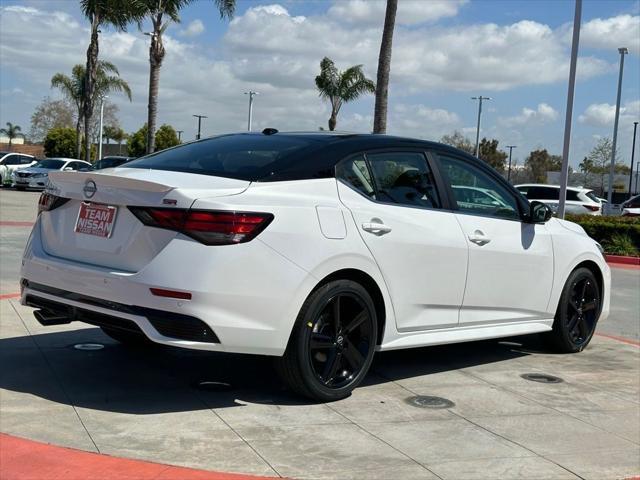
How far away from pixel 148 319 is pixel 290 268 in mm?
848

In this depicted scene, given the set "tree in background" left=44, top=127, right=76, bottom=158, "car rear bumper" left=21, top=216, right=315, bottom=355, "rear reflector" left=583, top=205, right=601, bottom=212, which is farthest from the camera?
"tree in background" left=44, top=127, right=76, bottom=158

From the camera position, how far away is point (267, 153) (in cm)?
509

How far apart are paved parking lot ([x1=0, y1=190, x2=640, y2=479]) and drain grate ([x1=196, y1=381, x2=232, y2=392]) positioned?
0.01 meters

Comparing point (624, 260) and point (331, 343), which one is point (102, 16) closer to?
point (624, 260)

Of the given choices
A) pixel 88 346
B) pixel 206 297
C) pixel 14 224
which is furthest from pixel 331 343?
pixel 14 224

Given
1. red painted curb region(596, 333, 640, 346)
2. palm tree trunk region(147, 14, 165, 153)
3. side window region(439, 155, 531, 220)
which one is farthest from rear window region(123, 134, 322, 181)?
palm tree trunk region(147, 14, 165, 153)

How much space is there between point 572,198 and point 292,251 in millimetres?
22906

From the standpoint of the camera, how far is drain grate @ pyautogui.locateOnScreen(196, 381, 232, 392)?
5.12 metres

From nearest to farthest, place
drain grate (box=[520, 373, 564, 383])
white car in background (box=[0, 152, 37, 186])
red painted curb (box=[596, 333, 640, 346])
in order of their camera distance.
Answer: drain grate (box=[520, 373, 564, 383])
red painted curb (box=[596, 333, 640, 346])
white car in background (box=[0, 152, 37, 186])

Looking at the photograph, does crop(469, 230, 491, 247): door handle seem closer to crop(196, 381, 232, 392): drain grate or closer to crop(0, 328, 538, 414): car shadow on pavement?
crop(0, 328, 538, 414): car shadow on pavement

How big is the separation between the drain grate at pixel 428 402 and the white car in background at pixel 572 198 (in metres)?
20.4

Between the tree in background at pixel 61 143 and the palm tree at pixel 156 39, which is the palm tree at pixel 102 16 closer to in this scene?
the palm tree at pixel 156 39

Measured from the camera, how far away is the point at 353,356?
16.6ft

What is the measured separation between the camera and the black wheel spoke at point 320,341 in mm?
4746
